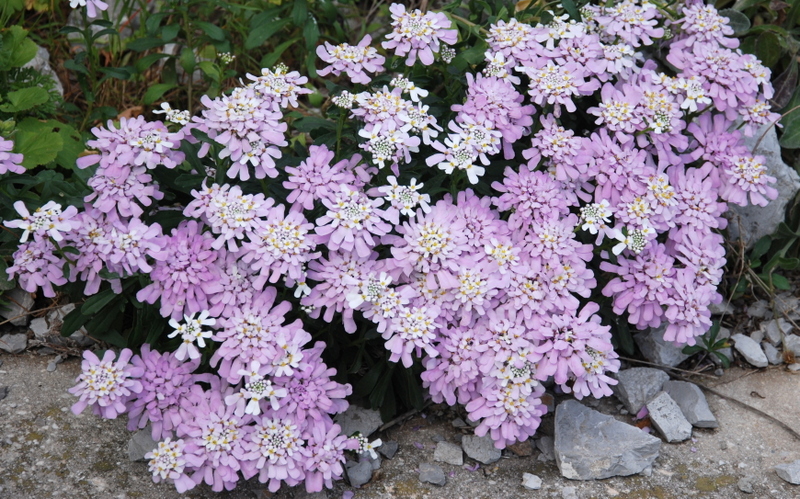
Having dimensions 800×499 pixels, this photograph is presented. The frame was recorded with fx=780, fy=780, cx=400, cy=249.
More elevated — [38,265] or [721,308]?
[38,265]

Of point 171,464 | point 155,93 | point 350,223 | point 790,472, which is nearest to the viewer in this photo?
point 171,464

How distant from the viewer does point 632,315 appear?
2.80 meters

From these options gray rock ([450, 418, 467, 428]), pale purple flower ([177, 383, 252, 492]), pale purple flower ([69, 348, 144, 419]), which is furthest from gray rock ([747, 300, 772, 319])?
pale purple flower ([69, 348, 144, 419])

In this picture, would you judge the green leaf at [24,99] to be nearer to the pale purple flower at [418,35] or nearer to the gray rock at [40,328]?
the gray rock at [40,328]

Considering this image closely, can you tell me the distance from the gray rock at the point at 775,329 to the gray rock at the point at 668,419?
0.70 m

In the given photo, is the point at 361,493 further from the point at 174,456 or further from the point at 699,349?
the point at 699,349

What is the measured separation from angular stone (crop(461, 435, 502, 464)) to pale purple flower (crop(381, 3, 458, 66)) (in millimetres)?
1352

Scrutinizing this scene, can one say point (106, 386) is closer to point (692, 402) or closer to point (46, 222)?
point (46, 222)

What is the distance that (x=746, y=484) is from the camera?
2.71 m

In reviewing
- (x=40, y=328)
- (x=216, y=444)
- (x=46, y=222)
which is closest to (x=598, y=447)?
(x=216, y=444)

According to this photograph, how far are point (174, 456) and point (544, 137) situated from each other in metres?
1.66

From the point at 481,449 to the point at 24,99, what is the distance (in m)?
2.26

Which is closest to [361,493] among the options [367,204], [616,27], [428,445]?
[428,445]

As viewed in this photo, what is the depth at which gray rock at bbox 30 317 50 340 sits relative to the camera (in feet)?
9.98
